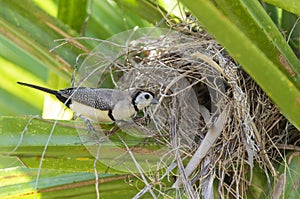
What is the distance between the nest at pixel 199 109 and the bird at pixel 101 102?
0.11 feet

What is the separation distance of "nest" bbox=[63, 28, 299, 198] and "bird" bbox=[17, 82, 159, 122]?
3cm

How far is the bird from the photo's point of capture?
1.33 m

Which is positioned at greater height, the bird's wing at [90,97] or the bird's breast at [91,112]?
the bird's wing at [90,97]

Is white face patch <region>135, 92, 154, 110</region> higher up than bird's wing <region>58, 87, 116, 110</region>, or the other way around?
bird's wing <region>58, 87, 116, 110</region>

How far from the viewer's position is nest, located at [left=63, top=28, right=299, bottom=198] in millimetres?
1237

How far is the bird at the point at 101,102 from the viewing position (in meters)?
1.33

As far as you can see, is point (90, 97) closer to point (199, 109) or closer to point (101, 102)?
point (101, 102)

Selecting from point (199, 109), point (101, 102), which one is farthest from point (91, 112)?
point (199, 109)

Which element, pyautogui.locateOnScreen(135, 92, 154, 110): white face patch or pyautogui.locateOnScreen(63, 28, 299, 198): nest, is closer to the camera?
pyautogui.locateOnScreen(63, 28, 299, 198): nest

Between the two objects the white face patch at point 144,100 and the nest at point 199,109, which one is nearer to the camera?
the nest at point 199,109

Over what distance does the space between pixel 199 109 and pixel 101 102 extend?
21 cm

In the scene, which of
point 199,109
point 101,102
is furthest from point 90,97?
point 199,109

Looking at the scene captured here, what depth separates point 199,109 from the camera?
139 cm

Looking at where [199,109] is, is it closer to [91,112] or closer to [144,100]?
[144,100]
